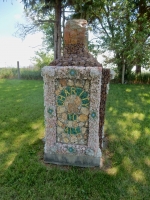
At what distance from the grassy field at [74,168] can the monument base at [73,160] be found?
7 centimetres

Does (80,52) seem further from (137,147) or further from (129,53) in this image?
(129,53)

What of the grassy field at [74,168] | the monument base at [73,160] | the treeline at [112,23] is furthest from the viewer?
the treeline at [112,23]

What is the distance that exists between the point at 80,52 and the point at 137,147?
1844 millimetres

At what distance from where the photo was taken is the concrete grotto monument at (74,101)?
75.1 inches

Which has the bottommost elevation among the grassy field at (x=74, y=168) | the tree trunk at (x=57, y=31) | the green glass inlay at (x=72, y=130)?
the grassy field at (x=74, y=168)

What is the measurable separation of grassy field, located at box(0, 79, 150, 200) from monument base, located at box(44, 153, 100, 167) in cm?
7

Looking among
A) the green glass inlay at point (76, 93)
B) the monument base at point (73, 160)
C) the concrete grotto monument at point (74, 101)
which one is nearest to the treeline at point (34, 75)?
the concrete grotto monument at point (74, 101)

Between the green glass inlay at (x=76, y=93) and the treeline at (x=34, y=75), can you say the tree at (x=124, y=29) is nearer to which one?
the treeline at (x=34, y=75)

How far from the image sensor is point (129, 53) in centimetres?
719

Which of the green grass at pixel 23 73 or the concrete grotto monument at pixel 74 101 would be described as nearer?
the concrete grotto monument at pixel 74 101

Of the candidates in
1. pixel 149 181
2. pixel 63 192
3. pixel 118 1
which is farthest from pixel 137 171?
pixel 118 1

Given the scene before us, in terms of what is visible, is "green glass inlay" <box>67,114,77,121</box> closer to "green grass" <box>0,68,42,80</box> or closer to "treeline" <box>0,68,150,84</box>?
"treeline" <box>0,68,150,84</box>

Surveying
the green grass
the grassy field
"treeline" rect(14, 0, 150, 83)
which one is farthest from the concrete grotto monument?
the green grass

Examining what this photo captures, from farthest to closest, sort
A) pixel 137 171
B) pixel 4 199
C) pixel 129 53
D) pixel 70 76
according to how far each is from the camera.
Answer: pixel 129 53
pixel 137 171
pixel 70 76
pixel 4 199
